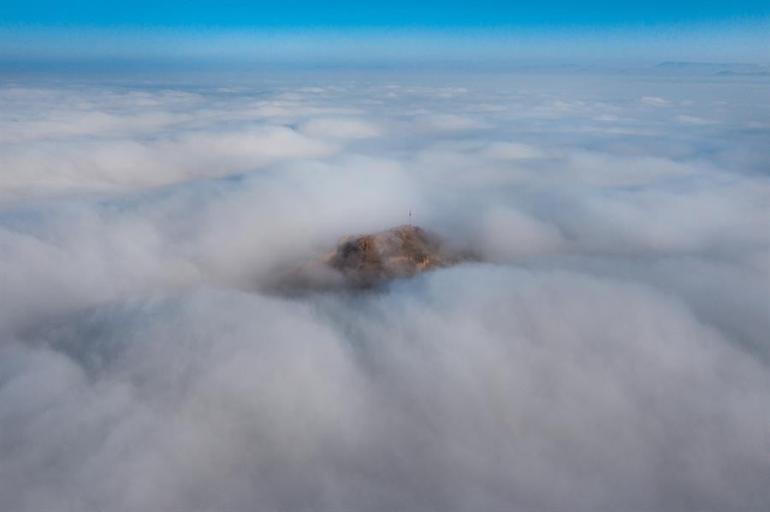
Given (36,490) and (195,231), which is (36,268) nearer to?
(195,231)

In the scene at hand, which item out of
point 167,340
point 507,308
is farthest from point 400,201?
point 167,340

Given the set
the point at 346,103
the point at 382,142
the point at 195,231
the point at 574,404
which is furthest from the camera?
the point at 346,103

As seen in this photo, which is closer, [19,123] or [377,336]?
[377,336]

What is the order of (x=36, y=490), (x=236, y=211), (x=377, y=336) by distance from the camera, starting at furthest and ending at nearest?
(x=236, y=211) → (x=377, y=336) → (x=36, y=490)

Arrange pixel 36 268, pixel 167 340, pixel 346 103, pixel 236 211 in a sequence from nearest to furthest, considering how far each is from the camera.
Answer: pixel 167 340 → pixel 36 268 → pixel 236 211 → pixel 346 103

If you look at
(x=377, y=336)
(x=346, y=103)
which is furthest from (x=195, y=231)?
(x=346, y=103)

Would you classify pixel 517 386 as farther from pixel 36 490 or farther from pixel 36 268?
pixel 36 268
